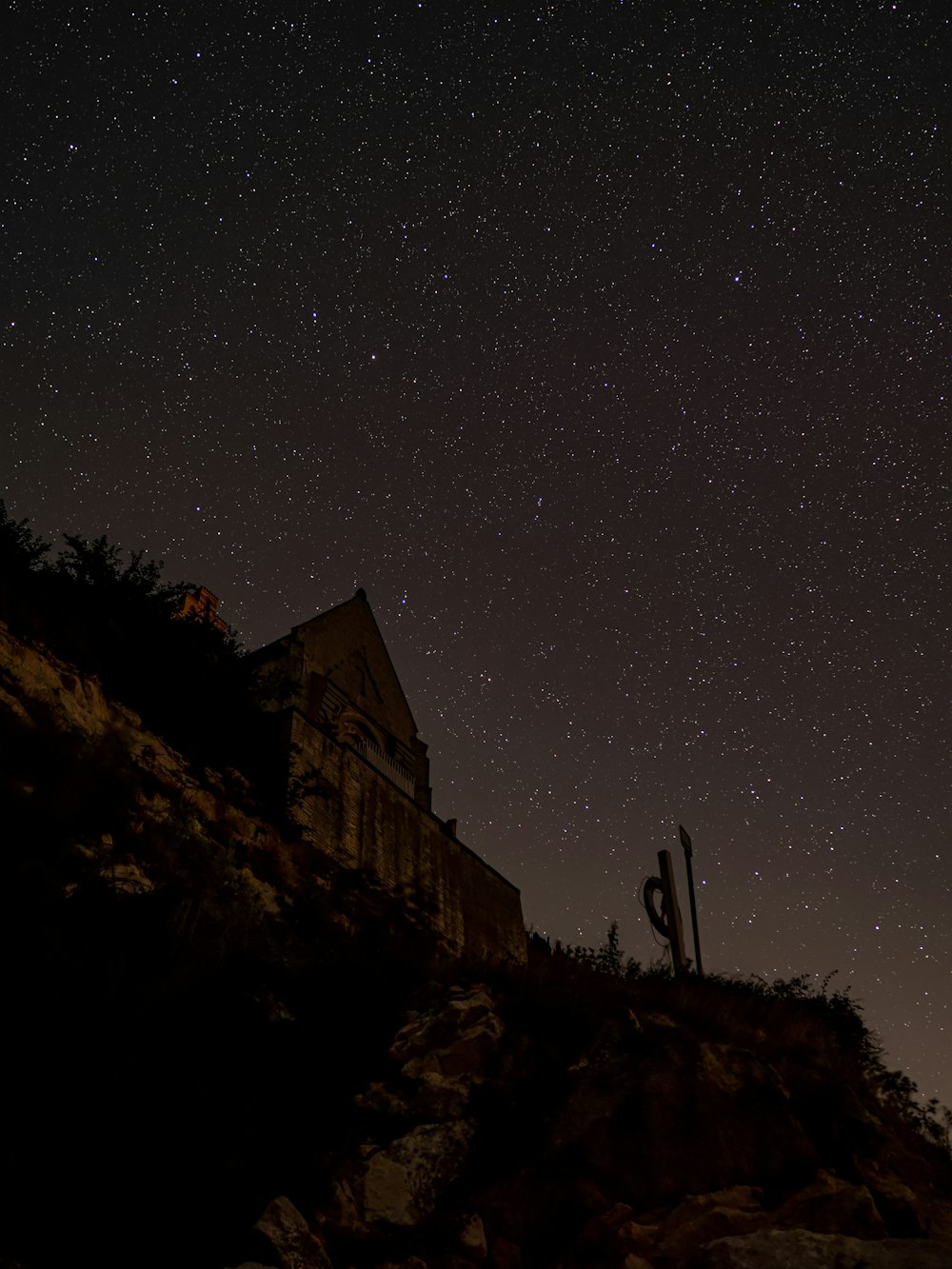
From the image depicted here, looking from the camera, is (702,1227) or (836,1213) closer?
(702,1227)

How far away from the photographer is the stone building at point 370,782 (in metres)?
15.4

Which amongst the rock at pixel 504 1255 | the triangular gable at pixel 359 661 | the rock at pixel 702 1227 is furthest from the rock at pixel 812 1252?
the triangular gable at pixel 359 661

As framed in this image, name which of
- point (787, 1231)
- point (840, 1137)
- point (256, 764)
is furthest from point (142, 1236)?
point (256, 764)

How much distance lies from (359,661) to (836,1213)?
19.3m

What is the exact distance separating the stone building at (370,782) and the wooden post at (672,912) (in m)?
3.53

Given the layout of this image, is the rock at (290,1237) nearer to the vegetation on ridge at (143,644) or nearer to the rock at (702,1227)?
the rock at (702,1227)

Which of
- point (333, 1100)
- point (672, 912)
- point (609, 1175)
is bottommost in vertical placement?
point (609, 1175)

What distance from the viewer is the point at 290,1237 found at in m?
5.57

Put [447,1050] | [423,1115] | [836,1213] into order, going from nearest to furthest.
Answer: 1. [836,1213]
2. [423,1115]
3. [447,1050]

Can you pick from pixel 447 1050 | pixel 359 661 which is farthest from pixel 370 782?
pixel 447 1050

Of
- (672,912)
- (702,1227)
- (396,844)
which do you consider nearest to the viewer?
(702,1227)

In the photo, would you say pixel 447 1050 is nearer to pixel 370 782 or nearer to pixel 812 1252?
pixel 812 1252

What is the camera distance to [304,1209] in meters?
6.04

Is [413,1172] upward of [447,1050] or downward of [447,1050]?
downward
